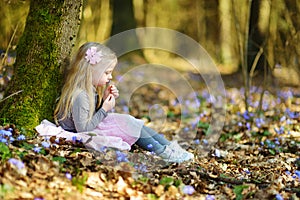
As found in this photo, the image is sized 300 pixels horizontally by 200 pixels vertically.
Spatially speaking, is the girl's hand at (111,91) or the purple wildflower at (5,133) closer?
the purple wildflower at (5,133)

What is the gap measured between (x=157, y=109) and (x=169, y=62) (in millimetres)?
7625

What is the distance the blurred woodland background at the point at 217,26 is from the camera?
680 cm

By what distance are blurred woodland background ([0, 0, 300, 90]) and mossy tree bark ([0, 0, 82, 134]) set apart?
2.60 ft

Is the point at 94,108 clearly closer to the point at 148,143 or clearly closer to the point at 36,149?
the point at 148,143

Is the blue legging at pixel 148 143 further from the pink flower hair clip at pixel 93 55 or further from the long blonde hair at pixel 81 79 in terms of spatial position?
the pink flower hair clip at pixel 93 55

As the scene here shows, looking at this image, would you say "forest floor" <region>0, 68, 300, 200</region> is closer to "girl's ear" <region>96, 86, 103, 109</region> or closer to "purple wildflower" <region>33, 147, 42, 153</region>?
"purple wildflower" <region>33, 147, 42, 153</region>

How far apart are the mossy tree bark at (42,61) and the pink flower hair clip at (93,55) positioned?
0.33 metres

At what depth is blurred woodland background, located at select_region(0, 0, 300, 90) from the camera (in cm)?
680

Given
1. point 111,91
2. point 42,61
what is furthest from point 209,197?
point 42,61

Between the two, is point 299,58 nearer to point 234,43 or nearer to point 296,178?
point 296,178

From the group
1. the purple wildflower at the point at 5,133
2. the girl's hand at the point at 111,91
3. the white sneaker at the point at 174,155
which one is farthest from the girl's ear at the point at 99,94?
the purple wildflower at the point at 5,133

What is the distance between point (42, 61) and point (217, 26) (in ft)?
36.4

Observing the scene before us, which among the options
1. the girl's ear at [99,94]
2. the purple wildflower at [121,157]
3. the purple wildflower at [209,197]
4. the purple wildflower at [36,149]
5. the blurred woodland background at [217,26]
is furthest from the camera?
the blurred woodland background at [217,26]

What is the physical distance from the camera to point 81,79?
4.45m
